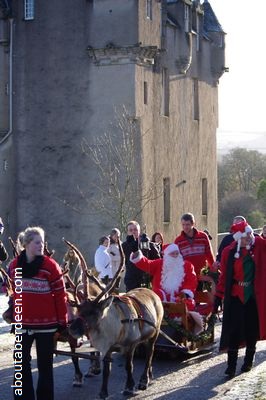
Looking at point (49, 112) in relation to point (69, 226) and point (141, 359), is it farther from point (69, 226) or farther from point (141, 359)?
point (141, 359)

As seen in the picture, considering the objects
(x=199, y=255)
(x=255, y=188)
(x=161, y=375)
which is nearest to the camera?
(x=161, y=375)

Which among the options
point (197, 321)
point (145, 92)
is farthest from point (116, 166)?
point (197, 321)

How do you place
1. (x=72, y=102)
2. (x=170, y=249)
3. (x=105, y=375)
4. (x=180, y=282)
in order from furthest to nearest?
(x=72, y=102) < (x=180, y=282) < (x=170, y=249) < (x=105, y=375)

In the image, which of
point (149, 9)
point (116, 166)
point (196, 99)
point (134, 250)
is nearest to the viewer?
point (134, 250)

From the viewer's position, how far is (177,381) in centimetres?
1243

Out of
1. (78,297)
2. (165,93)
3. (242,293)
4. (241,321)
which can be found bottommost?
(241,321)

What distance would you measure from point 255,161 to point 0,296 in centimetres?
5487

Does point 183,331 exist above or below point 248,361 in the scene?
above

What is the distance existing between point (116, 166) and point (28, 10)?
7.55m

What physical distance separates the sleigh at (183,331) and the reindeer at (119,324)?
90cm

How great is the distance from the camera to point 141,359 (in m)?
14.1

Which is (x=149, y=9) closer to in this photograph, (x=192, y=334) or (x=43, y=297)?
(x=192, y=334)

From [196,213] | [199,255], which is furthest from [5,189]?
[199,255]

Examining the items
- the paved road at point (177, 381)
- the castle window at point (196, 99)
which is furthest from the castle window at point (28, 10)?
the paved road at point (177, 381)
